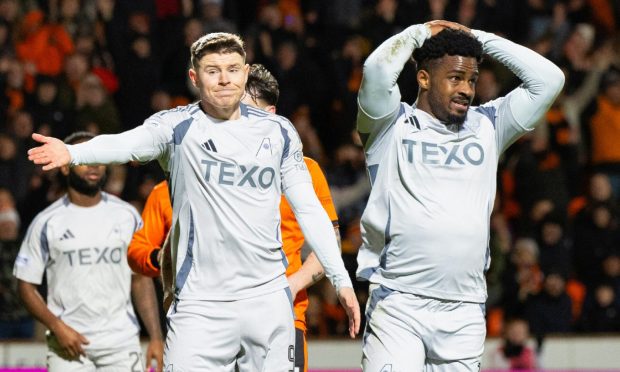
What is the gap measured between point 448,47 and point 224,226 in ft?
4.50

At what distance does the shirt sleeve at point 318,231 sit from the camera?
19.8 ft

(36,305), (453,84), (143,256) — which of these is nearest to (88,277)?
(36,305)

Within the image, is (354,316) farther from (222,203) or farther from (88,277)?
(88,277)

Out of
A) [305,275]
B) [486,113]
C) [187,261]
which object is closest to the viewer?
[187,261]

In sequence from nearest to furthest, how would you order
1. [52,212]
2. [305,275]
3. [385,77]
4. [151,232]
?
1. [385,77]
2. [305,275]
3. [151,232]
4. [52,212]

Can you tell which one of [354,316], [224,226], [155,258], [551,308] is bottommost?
[551,308]

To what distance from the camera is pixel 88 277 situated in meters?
8.50

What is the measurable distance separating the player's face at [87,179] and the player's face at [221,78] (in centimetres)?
265

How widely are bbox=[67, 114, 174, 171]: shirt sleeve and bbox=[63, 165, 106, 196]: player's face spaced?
252cm

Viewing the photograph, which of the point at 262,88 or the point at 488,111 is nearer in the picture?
the point at 488,111

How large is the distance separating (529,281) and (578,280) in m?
0.87

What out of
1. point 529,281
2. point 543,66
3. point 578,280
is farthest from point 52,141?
point 578,280

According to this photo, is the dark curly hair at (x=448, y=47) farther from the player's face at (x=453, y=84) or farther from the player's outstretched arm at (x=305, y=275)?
the player's outstretched arm at (x=305, y=275)

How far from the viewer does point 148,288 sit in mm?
8648
